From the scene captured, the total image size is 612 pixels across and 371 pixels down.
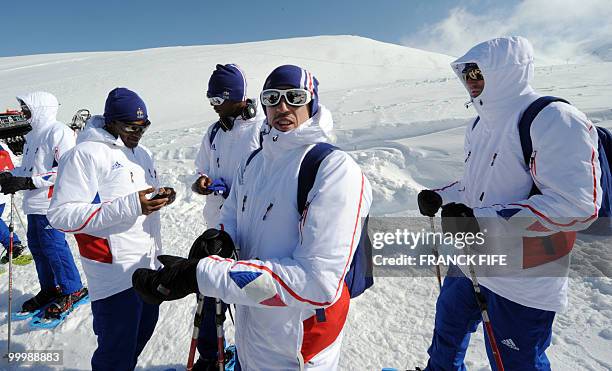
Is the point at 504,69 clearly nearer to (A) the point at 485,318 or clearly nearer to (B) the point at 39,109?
(A) the point at 485,318

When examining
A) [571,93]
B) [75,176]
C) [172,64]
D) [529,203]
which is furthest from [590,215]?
[172,64]

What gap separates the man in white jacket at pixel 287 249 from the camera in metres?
1.39

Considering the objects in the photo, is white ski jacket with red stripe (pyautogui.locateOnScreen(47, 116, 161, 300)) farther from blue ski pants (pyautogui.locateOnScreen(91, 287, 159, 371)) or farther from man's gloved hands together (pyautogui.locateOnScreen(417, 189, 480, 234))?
man's gloved hands together (pyautogui.locateOnScreen(417, 189, 480, 234))

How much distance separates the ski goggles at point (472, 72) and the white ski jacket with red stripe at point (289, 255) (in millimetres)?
1263

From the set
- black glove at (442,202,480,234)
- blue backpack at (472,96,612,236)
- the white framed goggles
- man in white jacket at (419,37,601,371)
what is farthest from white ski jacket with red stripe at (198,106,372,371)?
the white framed goggles

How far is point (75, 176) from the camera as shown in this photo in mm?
2361

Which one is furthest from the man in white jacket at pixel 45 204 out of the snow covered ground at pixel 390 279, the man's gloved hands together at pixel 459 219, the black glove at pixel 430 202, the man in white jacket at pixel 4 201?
the man's gloved hands together at pixel 459 219

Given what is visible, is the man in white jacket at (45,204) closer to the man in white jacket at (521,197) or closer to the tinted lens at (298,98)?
the tinted lens at (298,98)

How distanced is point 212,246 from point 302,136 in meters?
0.66

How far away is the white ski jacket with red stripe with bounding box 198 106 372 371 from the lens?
139cm

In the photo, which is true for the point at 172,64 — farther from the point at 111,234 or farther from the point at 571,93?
the point at 111,234

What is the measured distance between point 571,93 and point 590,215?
13.4m

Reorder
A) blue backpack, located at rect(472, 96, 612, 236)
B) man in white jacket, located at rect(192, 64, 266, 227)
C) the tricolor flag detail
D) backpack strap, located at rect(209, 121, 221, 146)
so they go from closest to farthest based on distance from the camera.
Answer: the tricolor flag detail
blue backpack, located at rect(472, 96, 612, 236)
man in white jacket, located at rect(192, 64, 266, 227)
backpack strap, located at rect(209, 121, 221, 146)

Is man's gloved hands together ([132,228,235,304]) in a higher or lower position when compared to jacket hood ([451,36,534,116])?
lower
